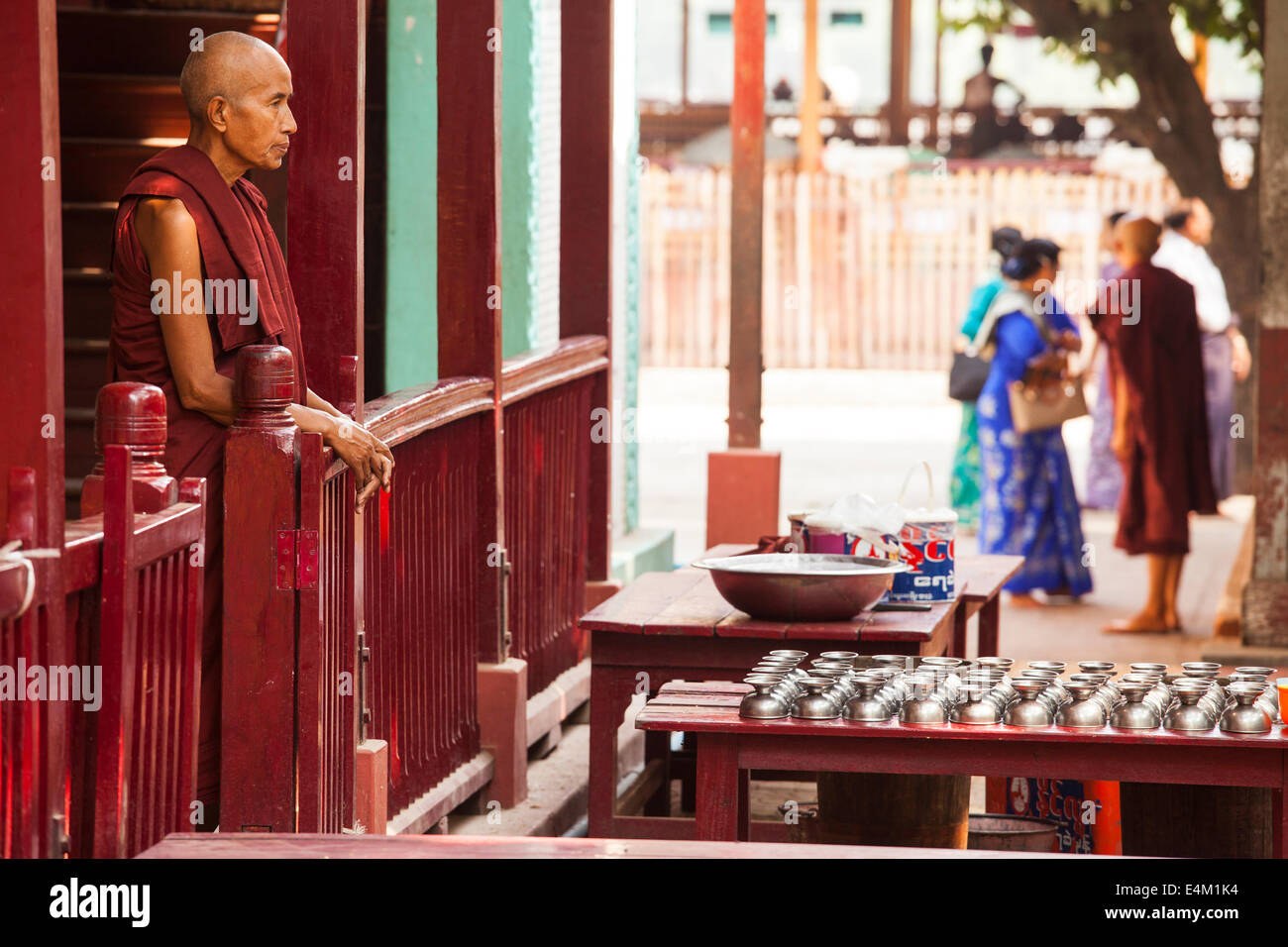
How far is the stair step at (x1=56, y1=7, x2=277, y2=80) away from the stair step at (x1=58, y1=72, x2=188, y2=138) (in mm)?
106

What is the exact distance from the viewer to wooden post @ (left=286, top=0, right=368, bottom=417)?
182 inches

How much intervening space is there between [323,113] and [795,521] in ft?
5.96

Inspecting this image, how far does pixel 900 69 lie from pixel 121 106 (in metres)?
17.4

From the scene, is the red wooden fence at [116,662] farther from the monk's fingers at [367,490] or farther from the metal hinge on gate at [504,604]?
the metal hinge on gate at [504,604]

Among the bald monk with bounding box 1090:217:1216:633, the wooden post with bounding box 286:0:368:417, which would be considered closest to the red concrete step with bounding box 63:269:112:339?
the wooden post with bounding box 286:0:368:417

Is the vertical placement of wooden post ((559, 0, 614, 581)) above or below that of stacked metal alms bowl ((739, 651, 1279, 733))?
above

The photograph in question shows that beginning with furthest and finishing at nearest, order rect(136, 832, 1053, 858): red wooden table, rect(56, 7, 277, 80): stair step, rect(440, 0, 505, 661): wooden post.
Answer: rect(56, 7, 277, 80): stair step
rect(440, 0, 505, 661): wooden post
rect(136, 832, 1053, 858): red wooden table

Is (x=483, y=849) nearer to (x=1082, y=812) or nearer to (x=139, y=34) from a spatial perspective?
(x=1082, y=812)

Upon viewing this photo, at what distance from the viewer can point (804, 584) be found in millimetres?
5148

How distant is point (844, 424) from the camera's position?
1962cm

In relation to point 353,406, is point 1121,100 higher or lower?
higher

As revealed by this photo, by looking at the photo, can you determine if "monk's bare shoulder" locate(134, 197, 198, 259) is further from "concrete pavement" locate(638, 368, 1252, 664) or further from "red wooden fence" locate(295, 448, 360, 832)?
"concrete pavement" locate(638, 368, 1252, 664)
